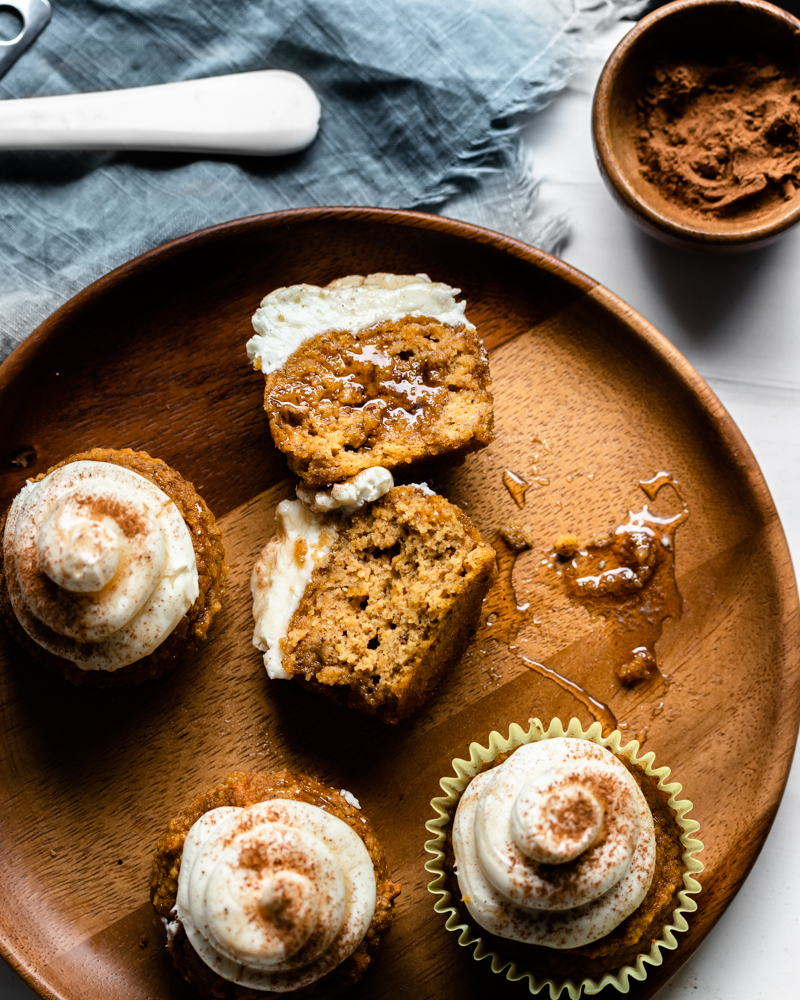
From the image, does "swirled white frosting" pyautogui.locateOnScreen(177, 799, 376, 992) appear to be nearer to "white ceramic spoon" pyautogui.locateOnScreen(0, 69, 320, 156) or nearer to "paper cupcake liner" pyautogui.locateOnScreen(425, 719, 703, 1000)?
"paper cupcake liner" pyautogui.locateOnScreen(425, 719, 703, 1000)

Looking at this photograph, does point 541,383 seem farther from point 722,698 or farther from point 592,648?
point 722,698

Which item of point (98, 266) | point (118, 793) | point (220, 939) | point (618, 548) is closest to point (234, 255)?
point (98, 266)

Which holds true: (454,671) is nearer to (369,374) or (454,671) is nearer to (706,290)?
(369,374)

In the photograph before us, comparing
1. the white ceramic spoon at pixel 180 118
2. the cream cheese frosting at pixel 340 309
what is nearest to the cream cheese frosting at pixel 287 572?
the cream cheese frosting at pixel 340 309

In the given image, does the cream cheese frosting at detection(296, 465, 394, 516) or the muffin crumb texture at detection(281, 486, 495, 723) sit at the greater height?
the cream cheese frosting at detection(296, 465, 394, 516)

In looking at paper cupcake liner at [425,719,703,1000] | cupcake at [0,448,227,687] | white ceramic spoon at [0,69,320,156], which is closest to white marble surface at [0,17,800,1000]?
white ceramic spoon at [0,69,320,156]

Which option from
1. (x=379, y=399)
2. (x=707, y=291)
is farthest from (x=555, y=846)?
(x=707, y=291)
